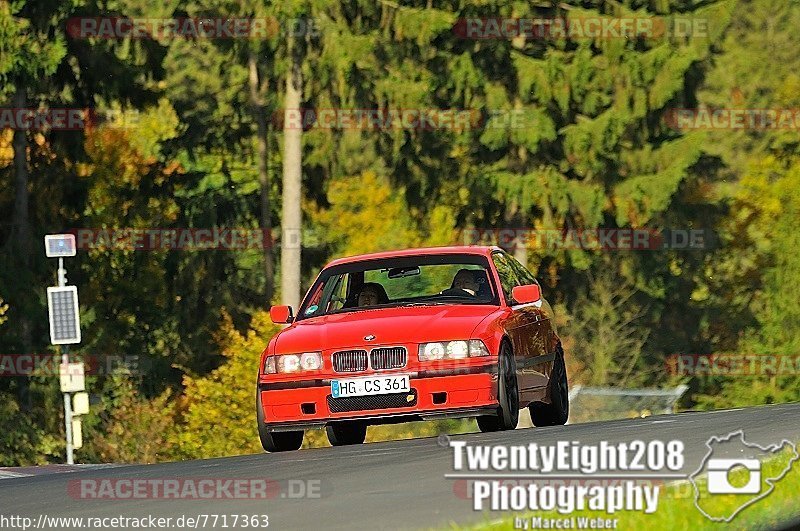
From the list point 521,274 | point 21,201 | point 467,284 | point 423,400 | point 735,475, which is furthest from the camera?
point 21,201

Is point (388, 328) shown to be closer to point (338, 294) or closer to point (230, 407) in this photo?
point (338, 294)

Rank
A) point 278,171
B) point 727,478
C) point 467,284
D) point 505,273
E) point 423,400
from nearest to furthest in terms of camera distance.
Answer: point 727,478
point 423,400
point 467,284
point 505,273
point 278,171

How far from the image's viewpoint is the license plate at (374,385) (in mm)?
13727

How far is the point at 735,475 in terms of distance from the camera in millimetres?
9133

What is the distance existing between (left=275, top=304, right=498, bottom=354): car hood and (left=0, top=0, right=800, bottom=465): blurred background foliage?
27791 mm

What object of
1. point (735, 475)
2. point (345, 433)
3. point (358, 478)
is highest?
point (735, 475)

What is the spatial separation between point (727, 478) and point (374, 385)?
509 cm

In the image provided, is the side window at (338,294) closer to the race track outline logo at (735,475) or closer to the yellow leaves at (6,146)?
the race track outline logo at (735,475)

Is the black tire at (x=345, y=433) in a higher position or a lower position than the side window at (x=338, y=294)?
lower

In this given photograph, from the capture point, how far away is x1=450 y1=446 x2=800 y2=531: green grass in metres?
7.70

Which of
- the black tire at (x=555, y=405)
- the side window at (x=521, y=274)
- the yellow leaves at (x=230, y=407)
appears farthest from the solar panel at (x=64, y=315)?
the black tire at (x=555, y=405)

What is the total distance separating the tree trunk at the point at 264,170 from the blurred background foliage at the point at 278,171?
0.12m

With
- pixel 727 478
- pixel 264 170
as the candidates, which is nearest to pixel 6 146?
pixel 264 170

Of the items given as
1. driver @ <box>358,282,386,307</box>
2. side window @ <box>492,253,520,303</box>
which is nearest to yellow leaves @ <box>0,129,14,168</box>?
side window @ <box>492,253,520,303</box>
